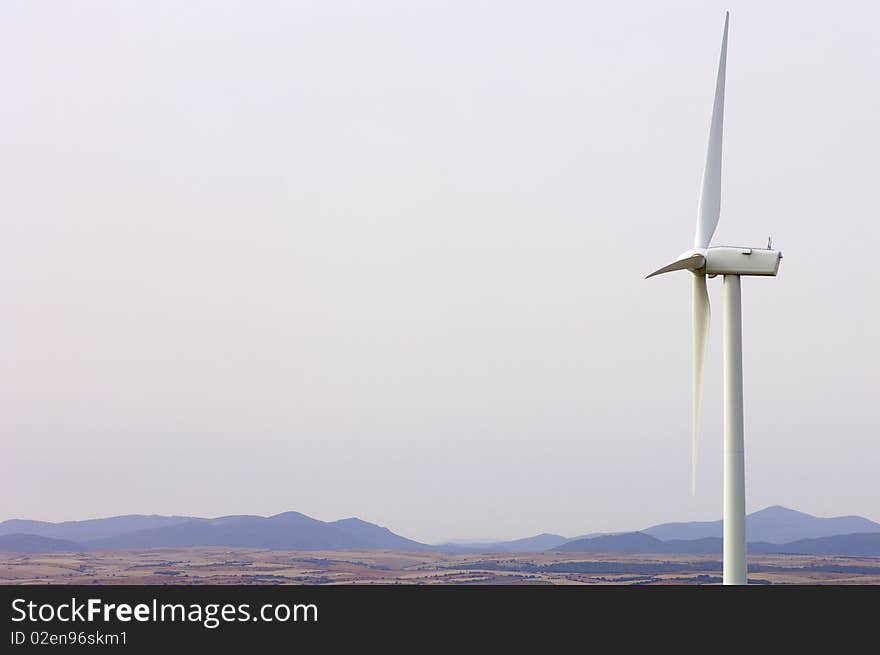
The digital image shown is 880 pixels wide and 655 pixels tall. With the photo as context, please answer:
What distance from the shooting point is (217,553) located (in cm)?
17338

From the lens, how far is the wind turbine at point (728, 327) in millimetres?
31938

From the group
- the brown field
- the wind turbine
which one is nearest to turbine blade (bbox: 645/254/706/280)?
the wind turbine

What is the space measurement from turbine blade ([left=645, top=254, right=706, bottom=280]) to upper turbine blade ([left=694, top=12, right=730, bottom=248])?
1457 mm

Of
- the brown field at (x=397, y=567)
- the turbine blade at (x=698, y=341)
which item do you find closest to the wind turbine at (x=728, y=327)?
the turbine blade at (x=698, y=341)

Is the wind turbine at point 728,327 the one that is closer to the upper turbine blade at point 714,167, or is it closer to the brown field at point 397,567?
the upper turbine blade at point 714,167

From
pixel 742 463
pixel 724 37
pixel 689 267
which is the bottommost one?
pixel 742 463

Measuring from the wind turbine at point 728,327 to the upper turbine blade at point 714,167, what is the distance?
3 cm

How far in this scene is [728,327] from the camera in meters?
32.4
